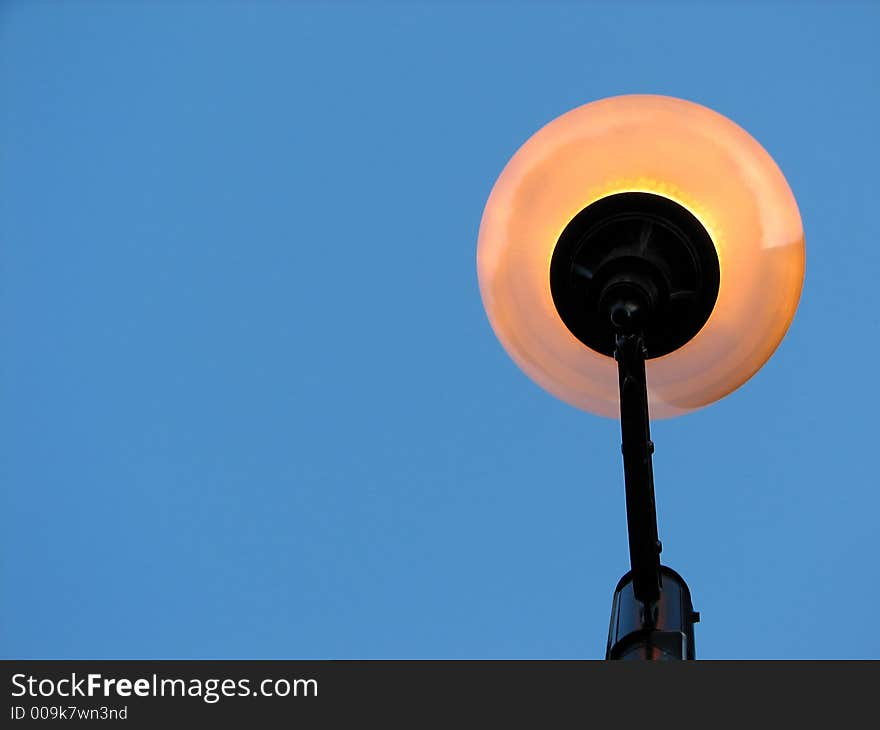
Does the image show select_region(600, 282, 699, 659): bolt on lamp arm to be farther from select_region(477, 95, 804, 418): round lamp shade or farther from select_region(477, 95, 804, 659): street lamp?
select_region(477, 95, 804, 418): round lamp shade

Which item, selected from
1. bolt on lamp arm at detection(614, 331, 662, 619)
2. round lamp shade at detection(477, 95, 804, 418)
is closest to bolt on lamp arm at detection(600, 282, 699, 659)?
bolt on lamp arm at detection(614, 331, 662, 619)

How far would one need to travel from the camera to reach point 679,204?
1700 millimetres

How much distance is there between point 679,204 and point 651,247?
101 mm

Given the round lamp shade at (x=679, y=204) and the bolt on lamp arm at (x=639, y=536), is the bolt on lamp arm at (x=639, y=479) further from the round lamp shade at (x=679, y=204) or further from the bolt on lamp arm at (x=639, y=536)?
the round lamp shade at (x=679, y=204)

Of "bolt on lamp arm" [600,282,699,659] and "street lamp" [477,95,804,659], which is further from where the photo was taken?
"street lamp" [477,95,804,659]

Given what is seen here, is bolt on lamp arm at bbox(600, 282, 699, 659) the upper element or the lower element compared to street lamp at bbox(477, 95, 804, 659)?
lower

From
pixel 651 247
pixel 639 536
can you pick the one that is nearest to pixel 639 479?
pixel 639 536

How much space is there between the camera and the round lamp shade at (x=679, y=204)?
1.71 meters

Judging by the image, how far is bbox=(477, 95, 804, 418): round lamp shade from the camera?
1713 mm
